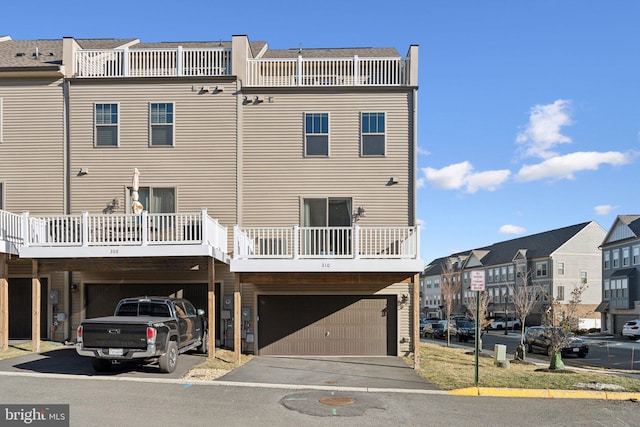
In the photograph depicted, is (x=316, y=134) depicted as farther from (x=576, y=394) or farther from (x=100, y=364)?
(x=576, y=394)

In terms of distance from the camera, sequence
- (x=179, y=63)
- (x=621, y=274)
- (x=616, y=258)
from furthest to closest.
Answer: (x=616, y=258) → (x=621, y=274) → (x=179, y=63)

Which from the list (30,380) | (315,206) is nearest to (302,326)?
(315,206)

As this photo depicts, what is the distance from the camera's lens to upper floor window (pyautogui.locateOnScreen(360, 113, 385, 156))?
18.5 meters

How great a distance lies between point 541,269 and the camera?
65.2m

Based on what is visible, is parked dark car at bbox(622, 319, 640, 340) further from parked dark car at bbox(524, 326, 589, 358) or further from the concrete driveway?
the concrete driveway

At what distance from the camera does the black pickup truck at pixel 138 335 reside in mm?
12008

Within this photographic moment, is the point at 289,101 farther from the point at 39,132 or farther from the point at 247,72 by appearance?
the point at 39,132

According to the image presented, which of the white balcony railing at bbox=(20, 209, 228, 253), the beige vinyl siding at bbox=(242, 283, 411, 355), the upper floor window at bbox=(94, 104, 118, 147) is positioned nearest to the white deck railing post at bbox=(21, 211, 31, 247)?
the white balcony railing at bbox=(20, 209, 228, 253)

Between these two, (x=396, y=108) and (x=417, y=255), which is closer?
(x=417, y=255)

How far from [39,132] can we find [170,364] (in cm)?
1011

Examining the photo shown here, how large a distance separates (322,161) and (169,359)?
326 inches

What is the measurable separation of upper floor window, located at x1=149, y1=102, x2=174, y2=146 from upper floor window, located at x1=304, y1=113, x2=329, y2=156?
441 centimetres

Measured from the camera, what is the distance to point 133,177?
17.8 m

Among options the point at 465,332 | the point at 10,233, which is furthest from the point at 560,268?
the point at 10,233
